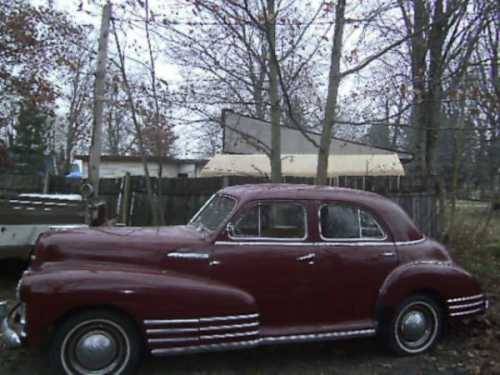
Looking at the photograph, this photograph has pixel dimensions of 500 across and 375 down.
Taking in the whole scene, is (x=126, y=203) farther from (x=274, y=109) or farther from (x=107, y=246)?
(x=107, y=246)

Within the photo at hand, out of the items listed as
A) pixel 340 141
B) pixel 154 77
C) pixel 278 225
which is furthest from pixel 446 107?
pixel 340 141

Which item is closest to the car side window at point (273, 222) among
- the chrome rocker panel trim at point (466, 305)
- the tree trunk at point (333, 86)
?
the chrome rocker panel trim at point (466, 305)

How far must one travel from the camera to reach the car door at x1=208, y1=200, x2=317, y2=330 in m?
4.75

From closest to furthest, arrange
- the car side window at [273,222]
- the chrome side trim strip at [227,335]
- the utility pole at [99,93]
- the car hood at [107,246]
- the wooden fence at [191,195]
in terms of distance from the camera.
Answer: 1. the chrome side trim strip at [227,335]
2. the car hood at [107,246]
3. the car side window at [273,222]
4. the utility pole at [99,93]
5. the wooden fence at [191,195]

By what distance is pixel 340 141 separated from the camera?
2070cm

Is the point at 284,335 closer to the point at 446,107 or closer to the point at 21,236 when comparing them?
the point at 21,236

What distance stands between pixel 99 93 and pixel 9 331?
5.72m

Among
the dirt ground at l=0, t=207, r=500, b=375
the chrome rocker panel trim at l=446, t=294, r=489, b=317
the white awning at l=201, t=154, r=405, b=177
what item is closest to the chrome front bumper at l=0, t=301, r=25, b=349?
the dirt ground at l=0, t=207, r=500, b=375

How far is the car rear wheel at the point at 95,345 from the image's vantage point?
423 cm

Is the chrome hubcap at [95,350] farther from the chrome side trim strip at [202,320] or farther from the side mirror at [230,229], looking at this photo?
the side mirror at [230,229]

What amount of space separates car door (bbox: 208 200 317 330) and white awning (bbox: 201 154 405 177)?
41.4 feet

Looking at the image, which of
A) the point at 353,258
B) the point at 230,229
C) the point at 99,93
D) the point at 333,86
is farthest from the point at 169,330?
the point at 99,93

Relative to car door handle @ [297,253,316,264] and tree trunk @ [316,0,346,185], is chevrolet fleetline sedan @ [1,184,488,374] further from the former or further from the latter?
tree trunk @ [316,0,346,185]

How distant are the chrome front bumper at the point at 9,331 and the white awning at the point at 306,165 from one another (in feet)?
43.1
